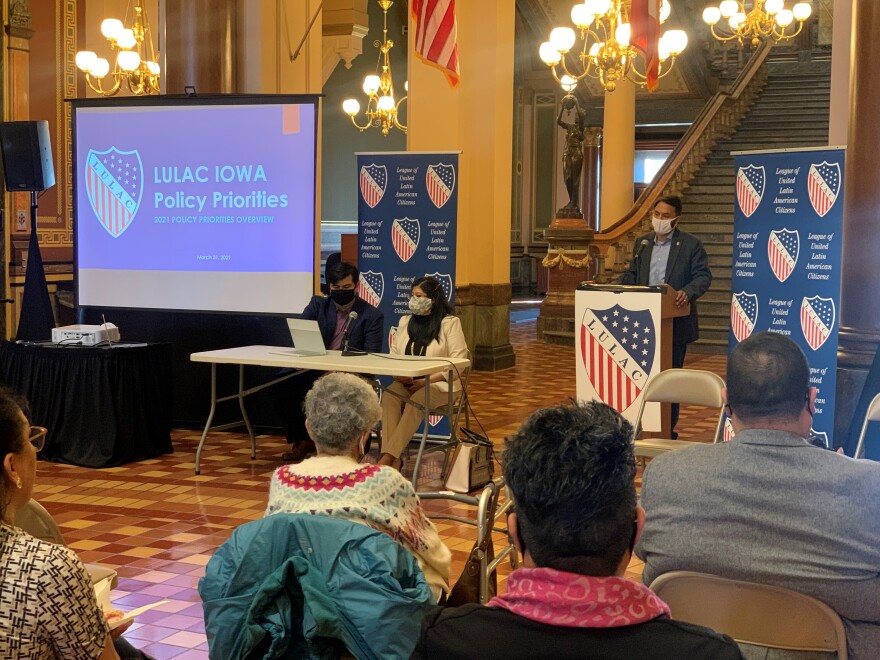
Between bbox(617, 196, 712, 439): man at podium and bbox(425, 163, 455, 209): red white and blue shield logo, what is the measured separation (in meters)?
1.45

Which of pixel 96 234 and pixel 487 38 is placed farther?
pixel 487 38

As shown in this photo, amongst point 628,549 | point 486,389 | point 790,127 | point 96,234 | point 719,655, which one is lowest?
point 486,389

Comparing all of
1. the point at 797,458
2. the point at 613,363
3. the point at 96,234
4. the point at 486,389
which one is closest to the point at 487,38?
the point at 486,389

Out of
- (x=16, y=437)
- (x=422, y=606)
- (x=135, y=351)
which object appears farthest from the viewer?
(x=135, y=351)

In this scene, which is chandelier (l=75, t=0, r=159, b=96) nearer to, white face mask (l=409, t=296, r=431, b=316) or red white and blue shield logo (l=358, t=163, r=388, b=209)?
red white and blue shield logo (l=358, t=163, r=388, b=209)

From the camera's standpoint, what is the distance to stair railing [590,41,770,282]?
1409 centimetres

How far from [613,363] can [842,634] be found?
413 cm

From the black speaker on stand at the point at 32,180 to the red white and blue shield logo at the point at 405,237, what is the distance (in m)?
2.27

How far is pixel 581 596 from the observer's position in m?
1.39

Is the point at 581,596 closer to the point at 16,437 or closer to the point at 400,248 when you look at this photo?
the point at 16,437

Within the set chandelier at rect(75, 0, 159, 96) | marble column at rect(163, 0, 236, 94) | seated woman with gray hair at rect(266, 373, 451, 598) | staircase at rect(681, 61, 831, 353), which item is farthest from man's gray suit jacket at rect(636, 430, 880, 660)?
staircase at rect(681, 61, 831, 353)

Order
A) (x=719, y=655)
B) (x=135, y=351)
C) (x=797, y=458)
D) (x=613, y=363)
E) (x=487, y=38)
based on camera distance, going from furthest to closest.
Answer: (x=487, y=38) < (x=135, y=351) < (x=613, y=363) < (x=797, y=458) < (x=719, y=655)

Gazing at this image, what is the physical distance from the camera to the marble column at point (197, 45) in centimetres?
791

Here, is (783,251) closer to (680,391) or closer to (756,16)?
(680,391)
